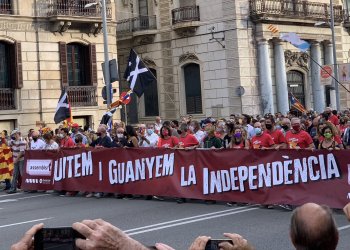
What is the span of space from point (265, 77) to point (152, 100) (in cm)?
690

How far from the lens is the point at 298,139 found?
1446cm

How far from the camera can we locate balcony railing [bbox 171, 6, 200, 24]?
35625mm

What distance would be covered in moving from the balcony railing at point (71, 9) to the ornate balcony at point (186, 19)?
5710 mm

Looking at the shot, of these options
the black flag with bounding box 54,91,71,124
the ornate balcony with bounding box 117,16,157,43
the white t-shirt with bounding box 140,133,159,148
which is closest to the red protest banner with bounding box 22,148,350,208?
the white t-shirt with bounding box 140,133,159,148

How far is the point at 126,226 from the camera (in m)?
12.0

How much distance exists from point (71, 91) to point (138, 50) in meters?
9.04

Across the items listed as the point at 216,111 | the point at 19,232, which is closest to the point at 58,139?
the point at 19,232

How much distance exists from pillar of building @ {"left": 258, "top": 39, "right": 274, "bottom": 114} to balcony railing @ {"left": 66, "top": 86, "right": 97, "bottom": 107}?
9072mm

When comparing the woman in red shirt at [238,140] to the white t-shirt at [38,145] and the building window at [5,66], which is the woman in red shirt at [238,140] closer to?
the white t-shirt at [38,145]

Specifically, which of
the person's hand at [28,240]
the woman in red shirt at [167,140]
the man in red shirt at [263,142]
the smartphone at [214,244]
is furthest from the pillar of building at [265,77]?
the person's hand at [28,240]

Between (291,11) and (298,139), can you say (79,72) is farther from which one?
(298,139)

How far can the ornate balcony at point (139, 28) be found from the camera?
37.7 meters

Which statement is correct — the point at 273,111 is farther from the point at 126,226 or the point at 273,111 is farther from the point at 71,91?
the point at 126,226

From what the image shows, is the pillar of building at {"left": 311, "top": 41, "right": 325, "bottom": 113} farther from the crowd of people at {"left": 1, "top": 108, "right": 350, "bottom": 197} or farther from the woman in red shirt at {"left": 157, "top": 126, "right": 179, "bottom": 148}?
the woman in red shirt at {"left": 157, "top": 126, "right": 179, "bottom": 148}
